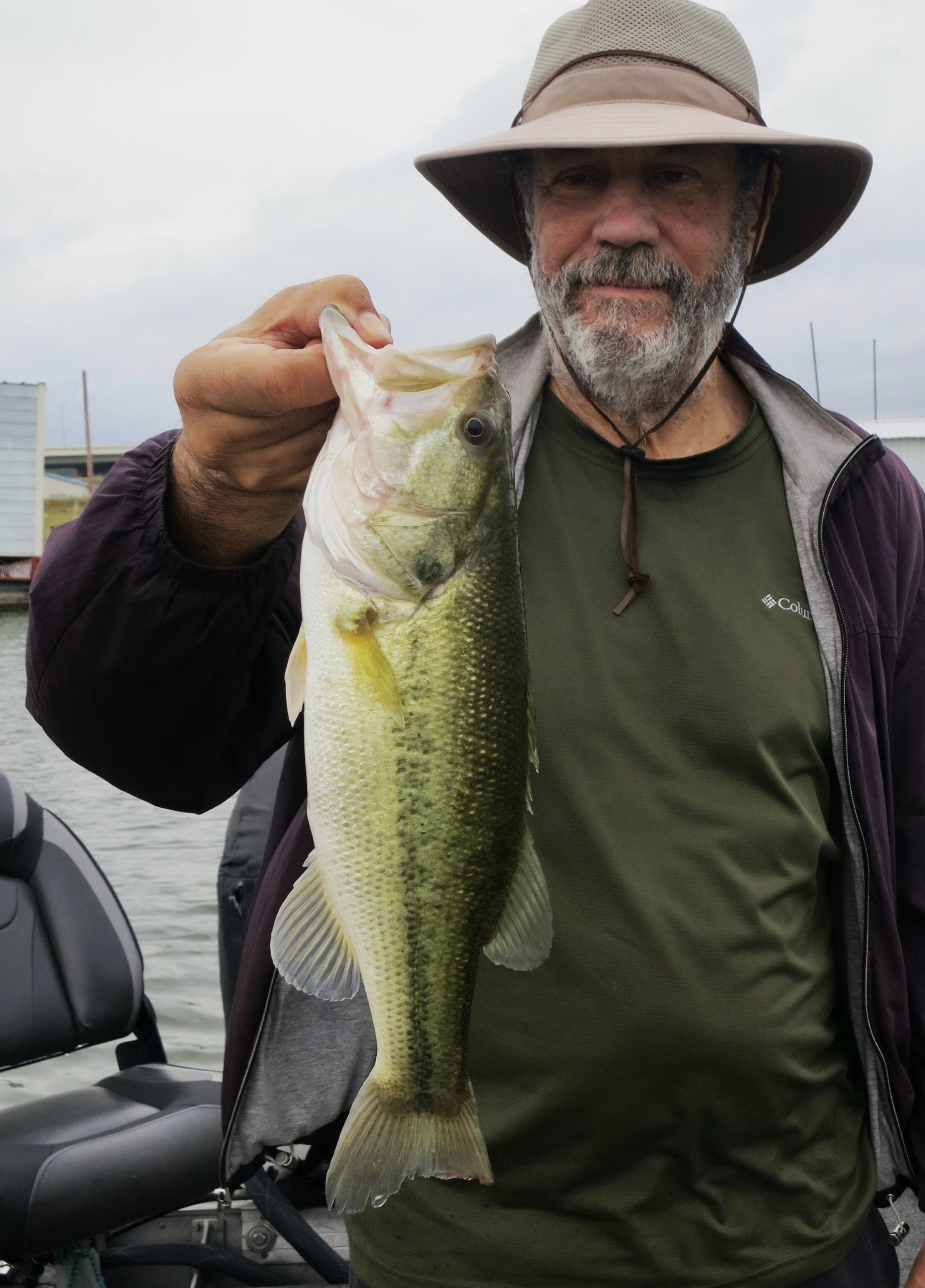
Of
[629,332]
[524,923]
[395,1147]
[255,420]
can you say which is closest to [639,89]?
[629,332]

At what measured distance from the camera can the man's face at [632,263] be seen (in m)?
2.39

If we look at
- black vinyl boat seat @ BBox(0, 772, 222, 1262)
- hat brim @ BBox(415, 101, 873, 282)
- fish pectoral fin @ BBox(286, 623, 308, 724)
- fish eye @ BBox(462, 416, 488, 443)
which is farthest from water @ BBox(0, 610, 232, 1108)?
fish eye @ BBox(462, 416, 488, 443)

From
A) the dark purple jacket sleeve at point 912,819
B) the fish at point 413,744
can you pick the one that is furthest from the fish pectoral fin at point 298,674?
the dark purple jacket sleeve at point 912,819

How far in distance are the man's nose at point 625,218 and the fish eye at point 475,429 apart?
87 cm

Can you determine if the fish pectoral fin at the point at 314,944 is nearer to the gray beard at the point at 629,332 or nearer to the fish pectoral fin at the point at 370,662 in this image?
the fish pectoral fin at the point at 370,662

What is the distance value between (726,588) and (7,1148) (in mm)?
2413

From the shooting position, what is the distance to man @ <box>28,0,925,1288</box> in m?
1.85

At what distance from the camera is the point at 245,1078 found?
2062 mm

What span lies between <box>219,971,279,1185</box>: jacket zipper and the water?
130 inches

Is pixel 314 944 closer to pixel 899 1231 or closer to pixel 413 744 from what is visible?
pixel 413 744

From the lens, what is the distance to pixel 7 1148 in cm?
313

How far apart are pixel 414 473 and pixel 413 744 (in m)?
0.39

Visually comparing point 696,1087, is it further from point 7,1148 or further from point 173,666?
point 7,1148

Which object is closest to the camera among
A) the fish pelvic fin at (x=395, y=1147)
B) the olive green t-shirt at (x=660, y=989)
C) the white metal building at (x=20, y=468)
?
the fish pelvic fin at (x=395, y=1147)
